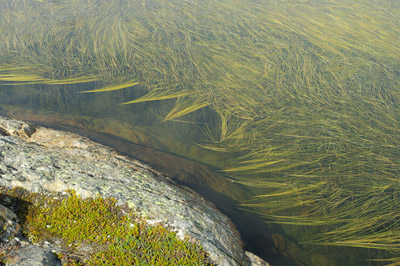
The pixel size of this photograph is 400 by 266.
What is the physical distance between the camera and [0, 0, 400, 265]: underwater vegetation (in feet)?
10.1

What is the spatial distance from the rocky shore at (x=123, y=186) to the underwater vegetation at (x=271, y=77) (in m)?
0.85

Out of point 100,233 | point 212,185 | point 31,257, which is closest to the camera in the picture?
point 31,257

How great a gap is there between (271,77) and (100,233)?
3773 mm

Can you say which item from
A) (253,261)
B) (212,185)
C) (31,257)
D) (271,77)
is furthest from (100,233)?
(271,77)

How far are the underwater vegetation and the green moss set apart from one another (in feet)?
4.30

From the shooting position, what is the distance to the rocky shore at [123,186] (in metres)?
2.02

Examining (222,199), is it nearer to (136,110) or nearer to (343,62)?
(136,110)

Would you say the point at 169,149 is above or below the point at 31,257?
below

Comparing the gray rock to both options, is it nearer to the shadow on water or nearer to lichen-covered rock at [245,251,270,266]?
lichen-covered rock at [245,251,270,266]

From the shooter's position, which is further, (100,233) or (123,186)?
(123,186)

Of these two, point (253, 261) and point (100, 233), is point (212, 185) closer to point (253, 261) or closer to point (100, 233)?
point (253, 261)

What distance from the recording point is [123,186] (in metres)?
2.26

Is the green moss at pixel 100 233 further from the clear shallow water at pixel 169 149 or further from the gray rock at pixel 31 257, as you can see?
the clear shallow water at pixel 169 149

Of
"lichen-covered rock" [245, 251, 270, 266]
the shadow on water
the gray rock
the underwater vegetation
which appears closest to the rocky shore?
"lichen-covered rock" [245, 251, 270, 266]
